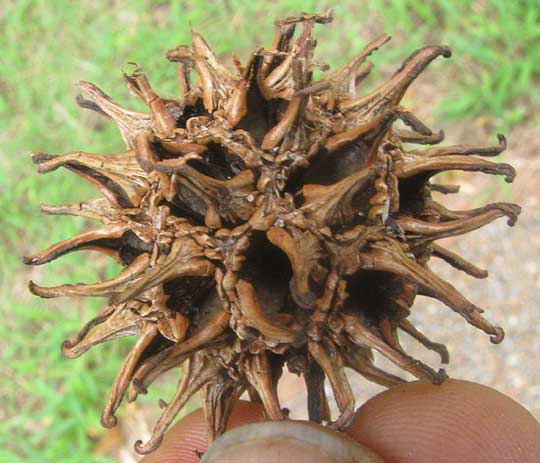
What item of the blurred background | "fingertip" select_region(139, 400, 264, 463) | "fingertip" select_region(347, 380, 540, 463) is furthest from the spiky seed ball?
the blurred background

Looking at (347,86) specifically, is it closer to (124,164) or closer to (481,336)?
(124,164)

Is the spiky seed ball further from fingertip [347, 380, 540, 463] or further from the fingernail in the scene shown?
fingertip [347, 380, 540, 463]

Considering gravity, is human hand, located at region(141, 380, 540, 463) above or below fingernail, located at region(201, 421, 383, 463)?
below

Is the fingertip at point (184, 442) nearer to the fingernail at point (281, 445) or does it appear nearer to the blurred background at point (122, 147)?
the fingernail at point (281, 445)

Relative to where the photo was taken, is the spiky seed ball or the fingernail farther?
the fingernail

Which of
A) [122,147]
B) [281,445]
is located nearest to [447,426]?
[281,445]

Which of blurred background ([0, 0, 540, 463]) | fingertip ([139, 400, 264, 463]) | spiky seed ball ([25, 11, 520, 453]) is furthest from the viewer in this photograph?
blurred background ([0, 0, 540, 463])

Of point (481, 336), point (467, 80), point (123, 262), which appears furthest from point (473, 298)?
point (123, 262)
